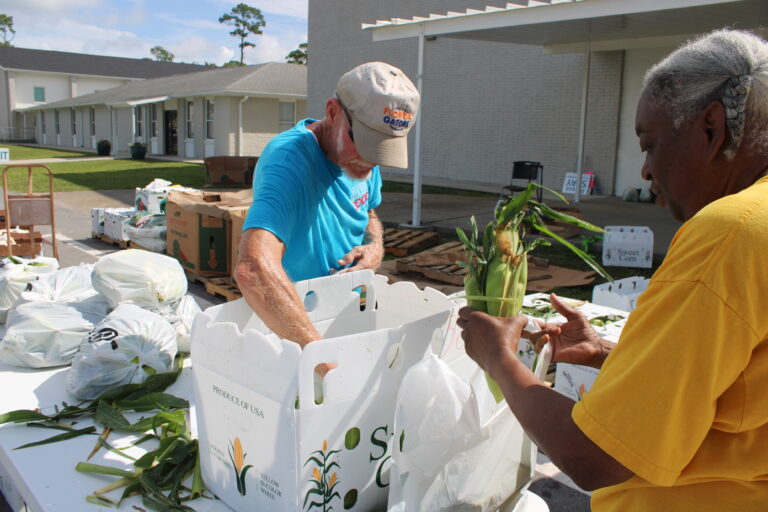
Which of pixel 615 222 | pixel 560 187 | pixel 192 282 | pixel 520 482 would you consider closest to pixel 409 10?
pixel 560 187

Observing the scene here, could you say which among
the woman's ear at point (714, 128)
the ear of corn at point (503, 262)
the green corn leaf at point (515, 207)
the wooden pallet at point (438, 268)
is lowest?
the wooden pallet at point (438, 268)

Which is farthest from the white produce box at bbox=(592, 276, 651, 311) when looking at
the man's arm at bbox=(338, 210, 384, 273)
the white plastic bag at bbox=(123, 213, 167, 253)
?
the white plastic bag at bbox=(123, 213, 167, 253)

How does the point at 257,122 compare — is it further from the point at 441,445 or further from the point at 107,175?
the point at 441,445

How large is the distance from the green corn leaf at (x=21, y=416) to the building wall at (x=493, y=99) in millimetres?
13577

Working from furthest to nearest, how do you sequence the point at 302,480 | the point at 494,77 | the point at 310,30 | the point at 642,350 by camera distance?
1. the point at 310,30
2. the point at 494,77
3. the point at 302,480
4. the point at 642,350

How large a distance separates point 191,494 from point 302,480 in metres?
0.45

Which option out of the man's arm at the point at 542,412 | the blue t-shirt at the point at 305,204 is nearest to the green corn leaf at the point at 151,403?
the blue t-shirt at the point at 305,204

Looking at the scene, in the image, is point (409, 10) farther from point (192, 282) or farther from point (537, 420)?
point (537, 420)

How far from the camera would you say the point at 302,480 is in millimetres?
1533

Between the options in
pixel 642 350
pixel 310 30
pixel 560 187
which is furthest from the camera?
pixel 310 30

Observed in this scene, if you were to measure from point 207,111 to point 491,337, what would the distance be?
31653 millimetres

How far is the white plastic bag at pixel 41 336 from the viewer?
8.49 ft

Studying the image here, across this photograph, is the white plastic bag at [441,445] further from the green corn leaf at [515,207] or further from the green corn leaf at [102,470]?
the green corn leaf at [102,470]

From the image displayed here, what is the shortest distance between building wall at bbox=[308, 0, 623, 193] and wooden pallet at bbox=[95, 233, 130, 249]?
7888mm
